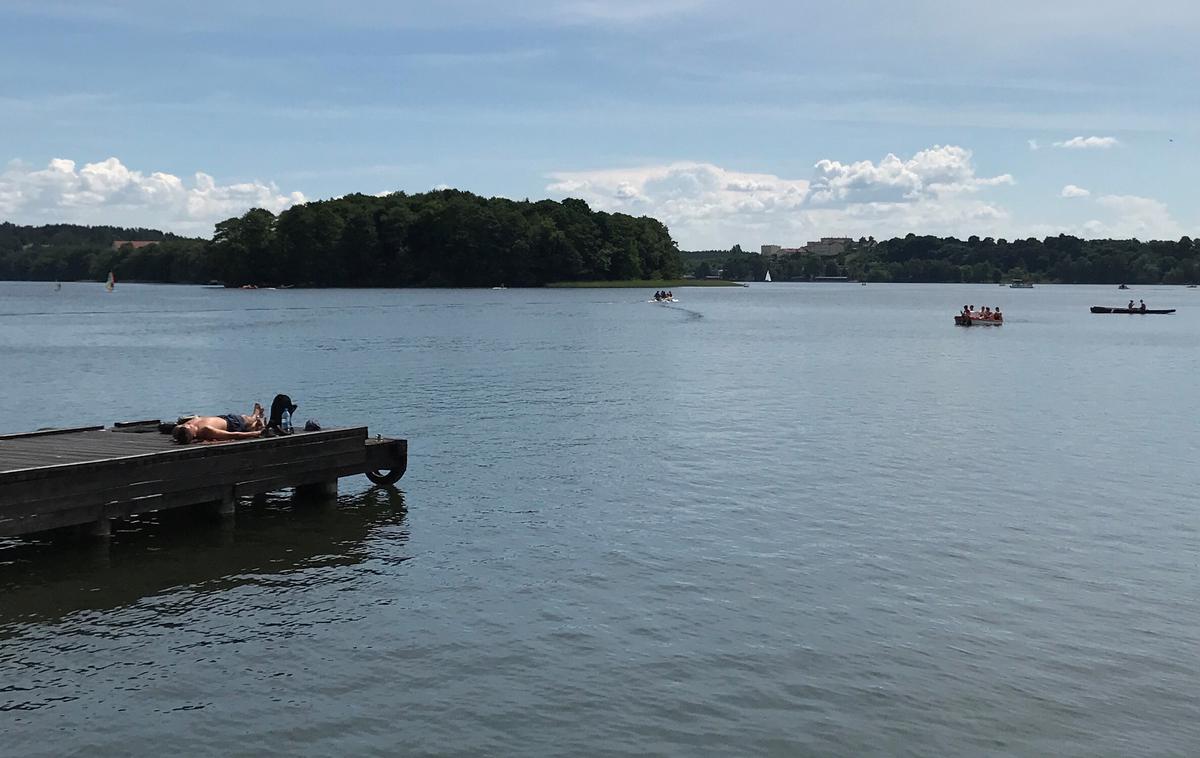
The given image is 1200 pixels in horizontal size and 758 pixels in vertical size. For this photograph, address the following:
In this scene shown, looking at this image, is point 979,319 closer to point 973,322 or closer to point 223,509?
point 973,322

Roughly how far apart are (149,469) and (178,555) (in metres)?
1.81

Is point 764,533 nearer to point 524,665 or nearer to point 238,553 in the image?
point 524,665

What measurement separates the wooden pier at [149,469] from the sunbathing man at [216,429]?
367 millimetres

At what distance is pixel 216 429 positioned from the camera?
2444 centimetres

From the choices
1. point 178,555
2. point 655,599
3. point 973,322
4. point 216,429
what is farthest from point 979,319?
point 178,555

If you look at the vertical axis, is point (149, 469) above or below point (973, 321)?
above

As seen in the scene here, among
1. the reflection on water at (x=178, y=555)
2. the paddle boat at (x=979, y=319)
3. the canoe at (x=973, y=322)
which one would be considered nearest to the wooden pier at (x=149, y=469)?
the reflection on water at (x=178, y=555)

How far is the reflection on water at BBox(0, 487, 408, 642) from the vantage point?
1912 cm

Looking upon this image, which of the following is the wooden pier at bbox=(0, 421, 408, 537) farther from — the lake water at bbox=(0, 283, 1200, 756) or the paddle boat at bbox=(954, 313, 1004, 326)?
the paddle boat at bbox=(954, 313, 1004, 326)

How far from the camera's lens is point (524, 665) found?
15852 mm

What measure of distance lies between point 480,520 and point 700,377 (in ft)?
124

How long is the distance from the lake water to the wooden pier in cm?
94

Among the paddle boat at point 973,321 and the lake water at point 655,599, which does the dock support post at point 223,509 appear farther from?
the paddle boat at point 973,321

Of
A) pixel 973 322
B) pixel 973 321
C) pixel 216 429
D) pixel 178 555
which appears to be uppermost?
pixel 216 429
